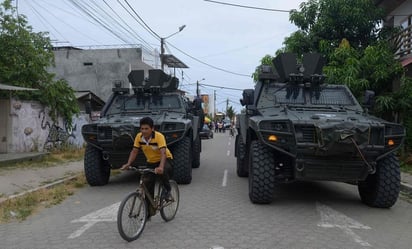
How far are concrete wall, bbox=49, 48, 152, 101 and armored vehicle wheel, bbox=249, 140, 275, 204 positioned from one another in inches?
1144

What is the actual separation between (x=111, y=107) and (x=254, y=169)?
5.03 m

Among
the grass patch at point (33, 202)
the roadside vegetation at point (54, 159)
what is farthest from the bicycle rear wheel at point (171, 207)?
the roadside vegetation at point (54, 159)

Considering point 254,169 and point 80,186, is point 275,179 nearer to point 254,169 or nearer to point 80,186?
point 254,169

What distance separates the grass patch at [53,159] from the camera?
41.0 feet

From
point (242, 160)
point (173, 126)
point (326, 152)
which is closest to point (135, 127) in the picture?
point (173, 126)

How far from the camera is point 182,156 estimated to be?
9.10 metres

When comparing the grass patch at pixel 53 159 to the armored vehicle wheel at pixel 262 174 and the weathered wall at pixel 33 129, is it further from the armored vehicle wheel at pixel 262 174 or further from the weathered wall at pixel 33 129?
the armored vehicle wheel at pixel 262 174

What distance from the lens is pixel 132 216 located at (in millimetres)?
5203

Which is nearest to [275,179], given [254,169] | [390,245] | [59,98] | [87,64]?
[254,169]

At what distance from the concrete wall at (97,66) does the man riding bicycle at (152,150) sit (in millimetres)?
30080

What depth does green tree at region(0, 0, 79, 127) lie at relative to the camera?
15945mm

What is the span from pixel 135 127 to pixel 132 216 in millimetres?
3516

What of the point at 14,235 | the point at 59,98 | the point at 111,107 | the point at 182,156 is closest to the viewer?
the point at 14,235

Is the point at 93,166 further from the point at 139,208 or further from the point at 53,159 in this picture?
the point at 53,159
